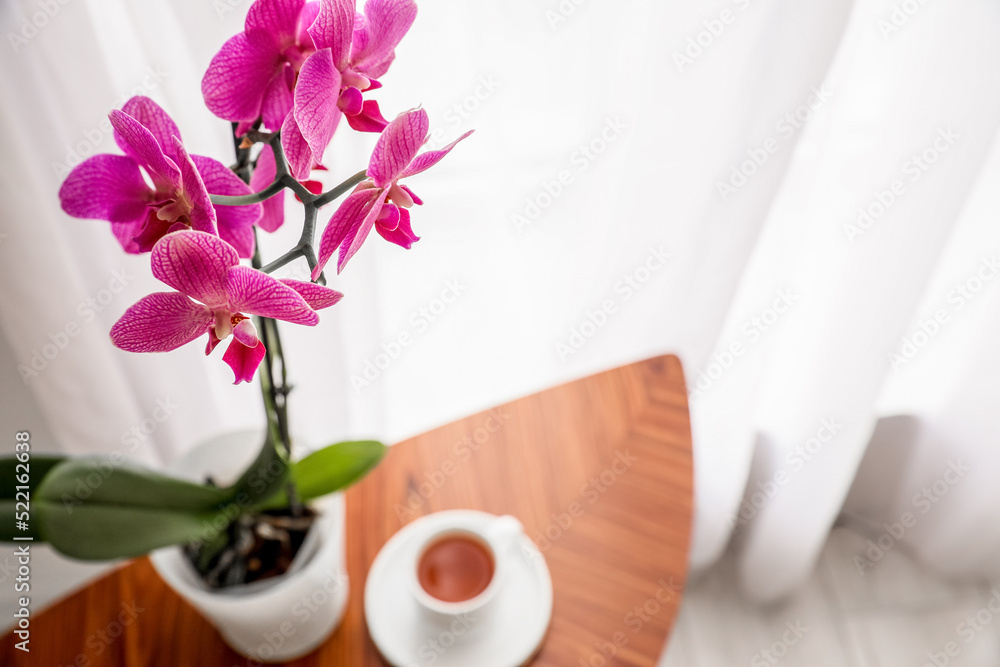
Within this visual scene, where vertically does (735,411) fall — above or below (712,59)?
below

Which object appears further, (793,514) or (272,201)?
(793,514)

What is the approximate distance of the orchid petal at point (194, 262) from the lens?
0.34 m

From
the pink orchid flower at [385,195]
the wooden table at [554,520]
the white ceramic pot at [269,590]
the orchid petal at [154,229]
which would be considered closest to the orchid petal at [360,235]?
the pink orchid flower at [385,195]

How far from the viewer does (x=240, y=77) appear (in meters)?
0.40

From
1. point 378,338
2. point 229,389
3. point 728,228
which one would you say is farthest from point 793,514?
point 229,389

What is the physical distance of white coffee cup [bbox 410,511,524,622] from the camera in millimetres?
619

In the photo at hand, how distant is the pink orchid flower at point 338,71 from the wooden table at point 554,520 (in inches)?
18.9

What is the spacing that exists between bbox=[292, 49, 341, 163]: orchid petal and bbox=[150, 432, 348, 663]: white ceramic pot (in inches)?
14.1

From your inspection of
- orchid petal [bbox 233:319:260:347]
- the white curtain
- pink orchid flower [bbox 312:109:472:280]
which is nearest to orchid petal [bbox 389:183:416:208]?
pink orchid flower [bbox 312:109:472:280]

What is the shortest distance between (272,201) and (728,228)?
577 millimetres

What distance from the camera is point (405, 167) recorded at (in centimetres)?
38

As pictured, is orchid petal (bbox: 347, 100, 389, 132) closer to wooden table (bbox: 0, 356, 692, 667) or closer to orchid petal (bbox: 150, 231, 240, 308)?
orchid petal (bbox: 150, 231, 240, 308)

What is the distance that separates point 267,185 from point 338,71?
0.11 m

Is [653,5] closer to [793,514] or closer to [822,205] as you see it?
[822,205]
